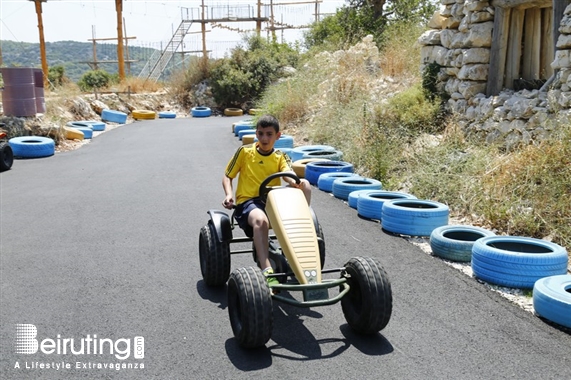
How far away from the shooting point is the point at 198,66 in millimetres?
32219

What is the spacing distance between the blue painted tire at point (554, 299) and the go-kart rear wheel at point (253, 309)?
2177 mm

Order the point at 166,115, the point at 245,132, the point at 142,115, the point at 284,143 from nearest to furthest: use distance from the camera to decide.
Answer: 1. the point at 284,143
2. the point at 245,132
3. the point at 142,115
4. the point at 166,115

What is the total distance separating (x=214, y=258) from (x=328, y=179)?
493 centimetres

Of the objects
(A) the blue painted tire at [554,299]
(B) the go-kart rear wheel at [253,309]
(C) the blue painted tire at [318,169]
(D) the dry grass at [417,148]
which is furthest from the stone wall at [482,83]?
(B) the go-kart rear wheel at [253,309]

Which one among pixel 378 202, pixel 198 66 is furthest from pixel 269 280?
pixel 198 66

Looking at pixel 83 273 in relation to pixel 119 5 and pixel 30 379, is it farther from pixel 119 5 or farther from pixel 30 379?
pixel 119 5

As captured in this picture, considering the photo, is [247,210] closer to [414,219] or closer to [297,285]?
[297,285]

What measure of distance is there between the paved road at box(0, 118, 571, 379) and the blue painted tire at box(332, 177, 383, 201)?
662 millimetres

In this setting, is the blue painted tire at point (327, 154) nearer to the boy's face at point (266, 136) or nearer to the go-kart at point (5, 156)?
the go-kart at point (5, 156)

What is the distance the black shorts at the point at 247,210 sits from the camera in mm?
4711

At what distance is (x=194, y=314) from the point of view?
4.61 metres

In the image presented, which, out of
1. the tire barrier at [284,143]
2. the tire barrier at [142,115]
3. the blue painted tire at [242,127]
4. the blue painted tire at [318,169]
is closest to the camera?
the blue painted tire at [318,169]

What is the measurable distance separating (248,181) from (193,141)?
12.4 metres

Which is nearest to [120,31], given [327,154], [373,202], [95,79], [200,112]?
[95,79]
